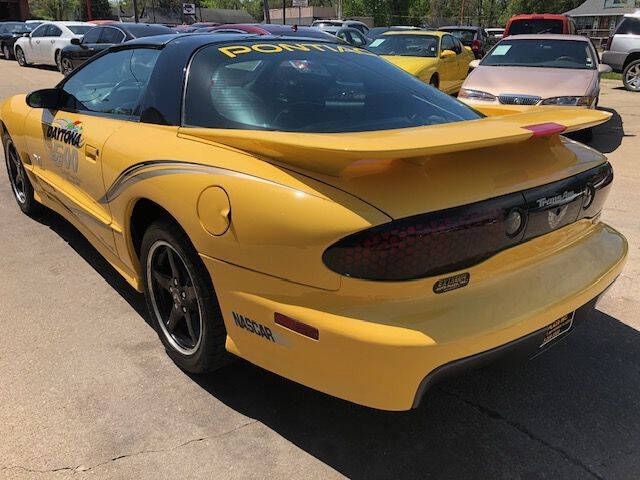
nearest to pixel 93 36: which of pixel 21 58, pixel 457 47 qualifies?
pixel 21 58

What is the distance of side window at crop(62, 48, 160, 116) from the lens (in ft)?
10.0

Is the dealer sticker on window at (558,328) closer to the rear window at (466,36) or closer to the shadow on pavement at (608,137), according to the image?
the shadow on pavement at (608,137)

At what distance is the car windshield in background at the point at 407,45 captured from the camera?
33.8ft

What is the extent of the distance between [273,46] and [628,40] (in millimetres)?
13584

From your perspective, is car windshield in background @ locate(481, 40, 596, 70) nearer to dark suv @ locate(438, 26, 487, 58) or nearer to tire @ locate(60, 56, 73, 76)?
dark suv @ locate(438, 26, 487, 58)

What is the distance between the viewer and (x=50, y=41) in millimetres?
17312

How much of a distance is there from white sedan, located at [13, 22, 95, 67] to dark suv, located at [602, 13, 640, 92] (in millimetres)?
14390

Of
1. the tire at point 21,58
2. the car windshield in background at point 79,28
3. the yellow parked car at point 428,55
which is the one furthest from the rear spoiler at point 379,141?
the tire at point 21,58

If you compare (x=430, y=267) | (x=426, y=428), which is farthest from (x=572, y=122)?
(x=426, y=428)

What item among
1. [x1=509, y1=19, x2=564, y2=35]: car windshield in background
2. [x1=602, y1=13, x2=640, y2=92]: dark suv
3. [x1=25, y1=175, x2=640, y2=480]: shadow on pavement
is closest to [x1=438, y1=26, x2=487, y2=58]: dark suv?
[x1=509, y1=19, x2=564, y2=35]: car windshield in background

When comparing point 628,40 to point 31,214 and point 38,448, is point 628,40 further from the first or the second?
point 38,448

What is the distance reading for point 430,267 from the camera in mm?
1884

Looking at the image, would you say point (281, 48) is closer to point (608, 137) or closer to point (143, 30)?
point (608, 137)

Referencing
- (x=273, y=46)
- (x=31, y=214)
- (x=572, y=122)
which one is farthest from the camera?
(x=31, y=214)
